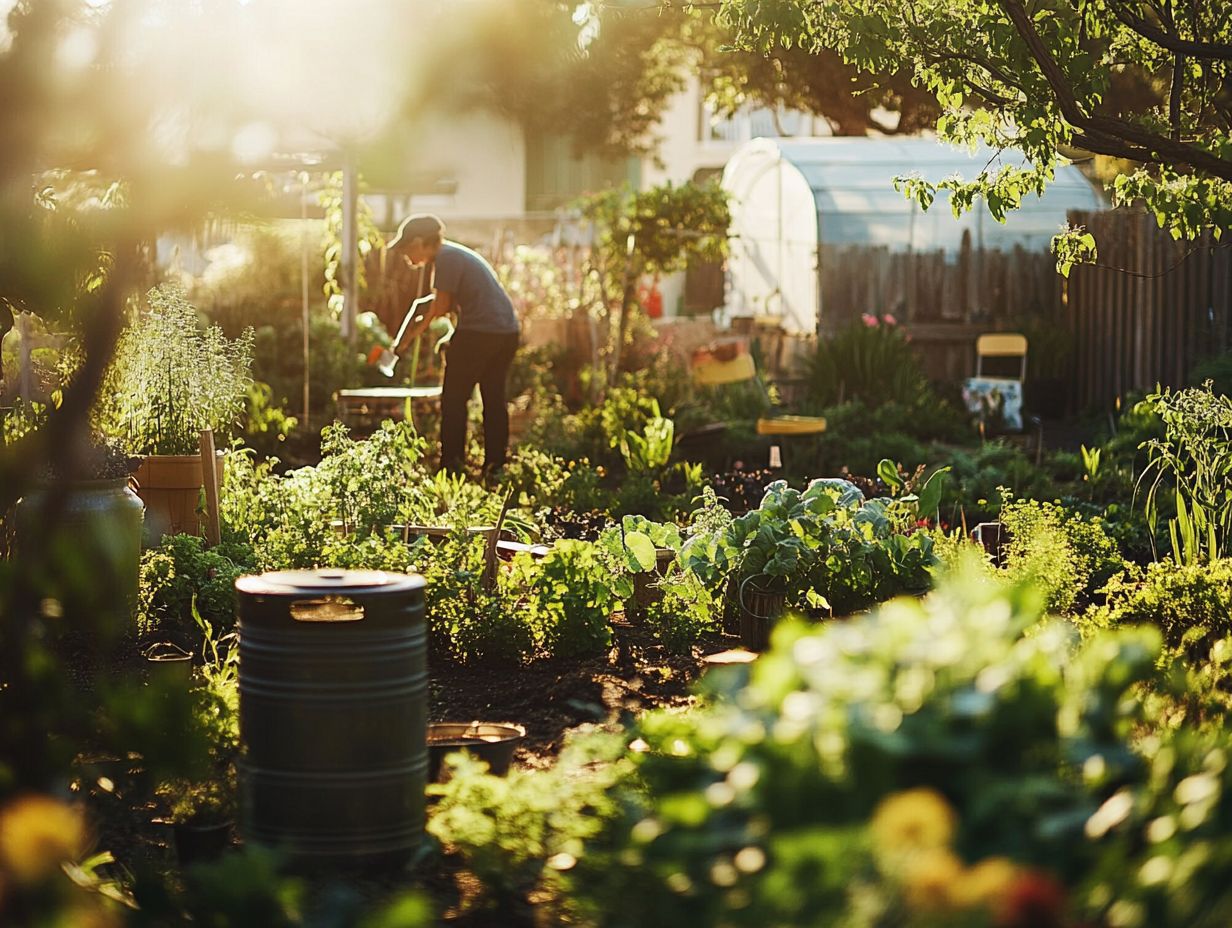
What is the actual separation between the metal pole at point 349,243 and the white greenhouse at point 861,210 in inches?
238

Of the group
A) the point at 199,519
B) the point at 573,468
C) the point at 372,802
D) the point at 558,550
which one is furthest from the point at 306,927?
the point at 573,468

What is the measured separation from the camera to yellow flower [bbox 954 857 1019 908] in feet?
6.57

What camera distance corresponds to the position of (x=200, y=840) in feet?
12.8

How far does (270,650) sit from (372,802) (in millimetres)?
416

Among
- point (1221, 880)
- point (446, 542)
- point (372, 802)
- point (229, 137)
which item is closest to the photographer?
point (1221, 880)

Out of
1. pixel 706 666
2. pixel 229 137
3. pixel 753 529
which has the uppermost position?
pixel 229 137

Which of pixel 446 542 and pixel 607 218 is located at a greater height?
pixel 607 218

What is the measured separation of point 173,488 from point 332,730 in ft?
15.3

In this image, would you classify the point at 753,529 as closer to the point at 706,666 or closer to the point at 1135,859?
the point at 706,666

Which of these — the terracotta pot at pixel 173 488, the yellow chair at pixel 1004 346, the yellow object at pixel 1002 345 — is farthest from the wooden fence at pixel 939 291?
the terracotta pot at pixel 173 488

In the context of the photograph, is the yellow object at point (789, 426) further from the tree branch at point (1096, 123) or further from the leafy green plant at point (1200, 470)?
the tree branch at point (1096, 123)

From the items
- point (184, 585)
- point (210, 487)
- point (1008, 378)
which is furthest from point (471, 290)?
point (1008, 378)

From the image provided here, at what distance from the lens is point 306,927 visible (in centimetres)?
265

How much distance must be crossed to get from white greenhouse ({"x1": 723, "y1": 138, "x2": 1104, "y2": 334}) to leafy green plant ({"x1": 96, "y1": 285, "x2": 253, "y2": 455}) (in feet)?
34.0
